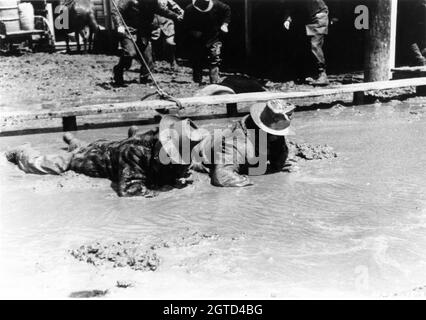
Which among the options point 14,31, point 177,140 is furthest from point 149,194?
point 14,31

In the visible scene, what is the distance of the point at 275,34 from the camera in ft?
48.9

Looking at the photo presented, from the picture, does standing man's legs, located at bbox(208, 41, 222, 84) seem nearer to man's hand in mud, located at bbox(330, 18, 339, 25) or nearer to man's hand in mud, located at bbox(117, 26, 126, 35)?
man's hand in mud, located at bbox(117, 26, 126, 35)

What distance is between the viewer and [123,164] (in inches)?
238

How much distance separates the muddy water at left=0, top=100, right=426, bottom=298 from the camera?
4.07 m

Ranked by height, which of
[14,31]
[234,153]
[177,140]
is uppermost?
[14,31]

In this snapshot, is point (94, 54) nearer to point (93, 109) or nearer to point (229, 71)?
point (229, 71)

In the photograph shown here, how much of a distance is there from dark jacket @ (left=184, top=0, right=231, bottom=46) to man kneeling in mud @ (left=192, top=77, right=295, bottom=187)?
5.32 metres

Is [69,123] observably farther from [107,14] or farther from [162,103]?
[107,14]

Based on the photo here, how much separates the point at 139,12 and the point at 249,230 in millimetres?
7133

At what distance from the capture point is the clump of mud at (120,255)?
4355 millimetres

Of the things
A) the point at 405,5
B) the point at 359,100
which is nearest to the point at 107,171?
the point at 359,100

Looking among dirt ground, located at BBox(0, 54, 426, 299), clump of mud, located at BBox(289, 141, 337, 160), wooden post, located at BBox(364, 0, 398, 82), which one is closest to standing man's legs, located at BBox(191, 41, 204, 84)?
wooden post, located at BBox(364, 0, 398, 82)

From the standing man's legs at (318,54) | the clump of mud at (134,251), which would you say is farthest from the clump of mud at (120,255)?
the standing man's legs at (318,54)

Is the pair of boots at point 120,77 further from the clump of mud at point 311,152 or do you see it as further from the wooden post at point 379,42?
the clump of mud at point 311,152
